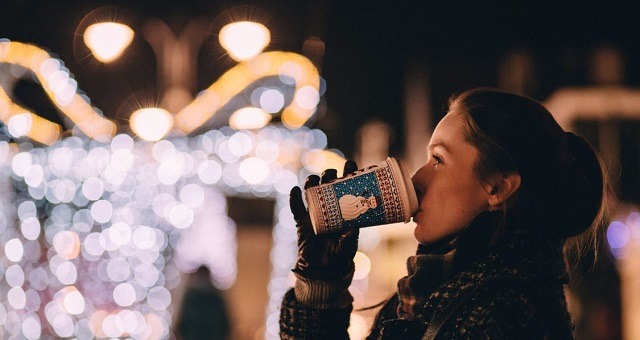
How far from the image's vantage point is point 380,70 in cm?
1820

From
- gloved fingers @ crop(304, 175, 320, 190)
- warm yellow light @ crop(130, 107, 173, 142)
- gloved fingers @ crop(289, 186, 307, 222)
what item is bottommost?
gloved fingers @ crop(289, 186, 307, 222)

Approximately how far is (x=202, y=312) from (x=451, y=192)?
6530mm

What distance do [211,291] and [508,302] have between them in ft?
22.3

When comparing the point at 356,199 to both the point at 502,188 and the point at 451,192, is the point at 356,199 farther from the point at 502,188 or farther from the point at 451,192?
the point at 502,188

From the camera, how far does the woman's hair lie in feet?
5.65

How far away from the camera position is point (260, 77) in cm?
587

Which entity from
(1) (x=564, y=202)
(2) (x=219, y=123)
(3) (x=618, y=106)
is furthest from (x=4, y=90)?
(3) (x=618, y=106)

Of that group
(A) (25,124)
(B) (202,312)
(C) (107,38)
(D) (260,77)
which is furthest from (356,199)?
(B) (202,312)

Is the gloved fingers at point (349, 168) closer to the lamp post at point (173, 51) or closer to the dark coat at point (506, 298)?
the dark coat at point (506, 298)

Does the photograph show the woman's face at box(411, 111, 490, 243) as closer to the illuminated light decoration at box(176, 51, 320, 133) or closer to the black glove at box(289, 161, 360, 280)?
the black glove at box(289, 161, 360, 280)

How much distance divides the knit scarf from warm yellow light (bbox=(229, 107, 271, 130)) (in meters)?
5.58

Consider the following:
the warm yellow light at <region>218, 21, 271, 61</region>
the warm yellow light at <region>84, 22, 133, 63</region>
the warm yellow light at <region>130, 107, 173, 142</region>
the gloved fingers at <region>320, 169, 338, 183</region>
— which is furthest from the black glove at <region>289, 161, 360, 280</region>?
the warm yellow light at <region>130, 107, 173, 142</region>

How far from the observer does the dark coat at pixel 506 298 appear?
4.87ft

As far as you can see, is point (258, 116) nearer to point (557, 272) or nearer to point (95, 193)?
point (95, 193)
